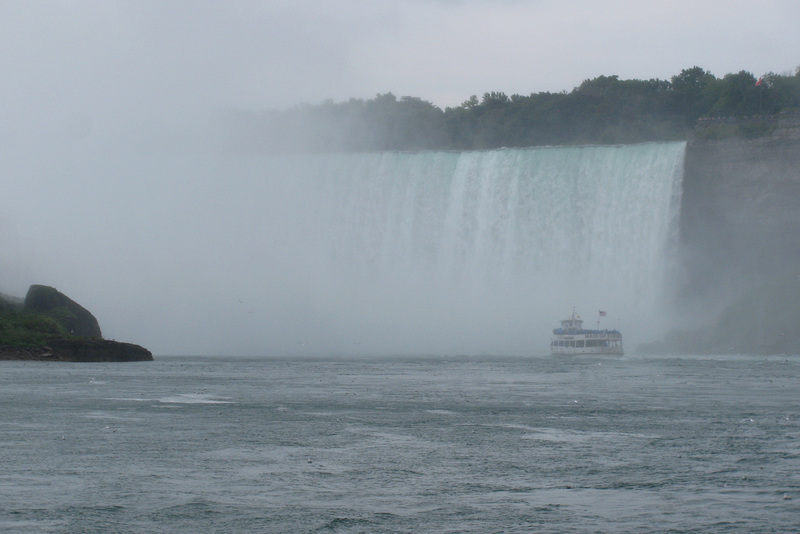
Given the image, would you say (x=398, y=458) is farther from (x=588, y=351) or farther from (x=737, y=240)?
(x=737, y=240)

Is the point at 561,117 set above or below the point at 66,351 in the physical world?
above

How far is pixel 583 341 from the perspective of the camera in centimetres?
6312

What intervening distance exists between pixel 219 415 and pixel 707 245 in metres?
48.6

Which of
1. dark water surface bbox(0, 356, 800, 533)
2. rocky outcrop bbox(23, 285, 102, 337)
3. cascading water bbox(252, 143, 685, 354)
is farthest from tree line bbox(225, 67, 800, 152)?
dark water surface bbox(0, 356, 800, 533)

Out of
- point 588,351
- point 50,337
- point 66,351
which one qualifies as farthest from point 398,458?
point 588,351

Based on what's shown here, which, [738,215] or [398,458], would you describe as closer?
[398,458]

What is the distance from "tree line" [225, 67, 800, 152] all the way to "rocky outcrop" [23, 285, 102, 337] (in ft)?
107

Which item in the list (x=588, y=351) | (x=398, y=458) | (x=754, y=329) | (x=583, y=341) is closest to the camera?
(x=398, y=458)

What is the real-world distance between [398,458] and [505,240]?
180 ft

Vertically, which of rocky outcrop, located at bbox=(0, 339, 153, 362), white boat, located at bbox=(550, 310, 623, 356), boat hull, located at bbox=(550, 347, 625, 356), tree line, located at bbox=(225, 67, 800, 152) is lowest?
rocky outcrop, located at bbox=(0, 339, 153, 362)

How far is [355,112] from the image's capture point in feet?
342

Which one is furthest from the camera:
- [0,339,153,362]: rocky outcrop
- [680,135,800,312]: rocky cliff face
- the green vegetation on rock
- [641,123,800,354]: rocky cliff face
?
[680,135,800,312]: rocky cliff face

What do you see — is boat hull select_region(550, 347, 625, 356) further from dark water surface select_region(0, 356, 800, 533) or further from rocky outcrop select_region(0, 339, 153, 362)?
dark water surface select_region(0, 356, 800, 533)

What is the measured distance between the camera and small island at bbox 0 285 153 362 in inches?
1994
